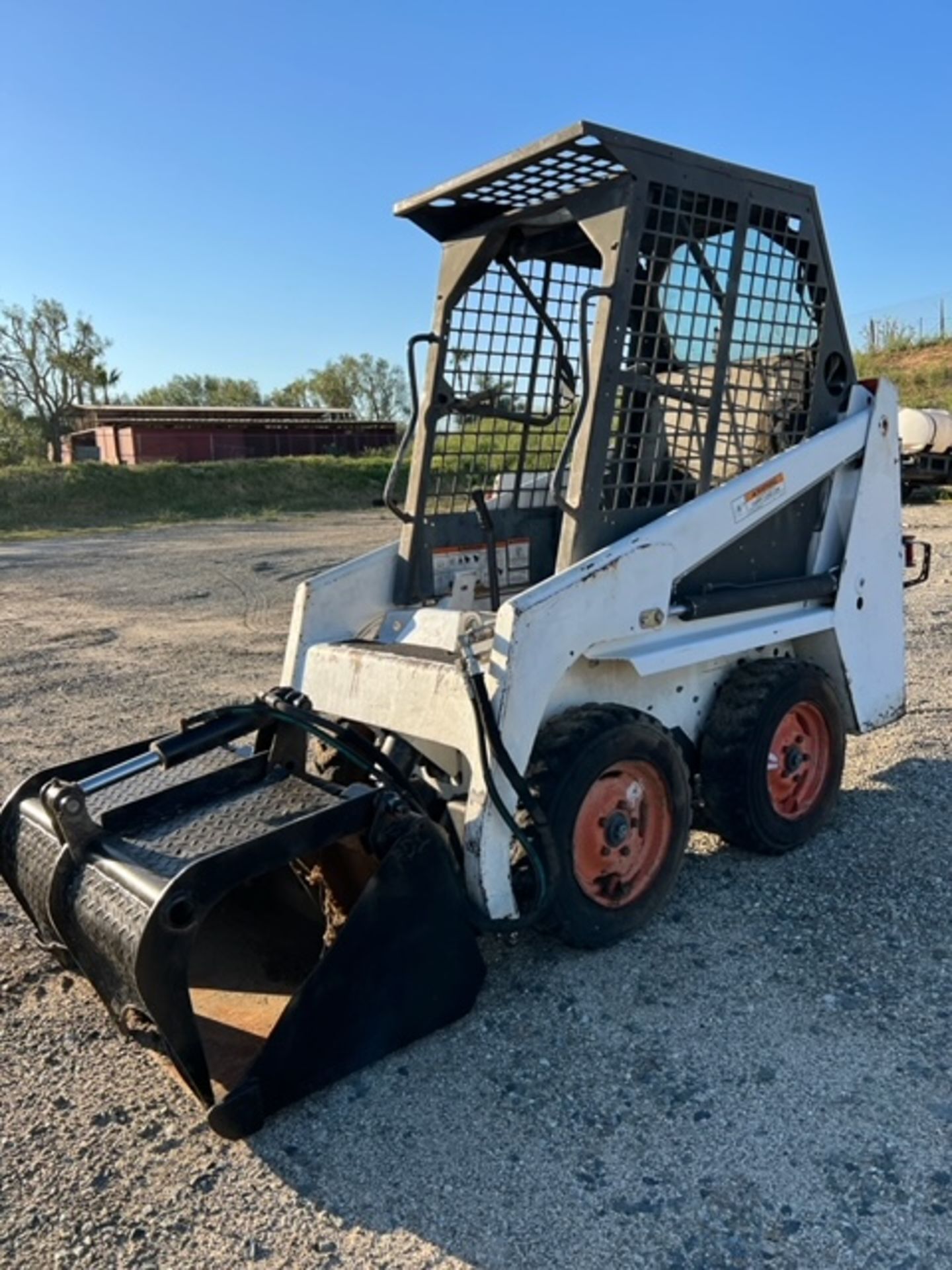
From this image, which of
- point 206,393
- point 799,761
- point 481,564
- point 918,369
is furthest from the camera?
point 206,393

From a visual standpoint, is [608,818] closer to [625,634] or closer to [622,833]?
[622,833]

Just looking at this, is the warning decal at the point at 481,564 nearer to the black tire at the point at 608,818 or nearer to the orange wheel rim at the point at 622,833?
the black tire at the point at 608,818

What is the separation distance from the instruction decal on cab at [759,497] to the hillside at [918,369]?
25611 millimetres

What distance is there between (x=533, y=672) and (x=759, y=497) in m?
1.27

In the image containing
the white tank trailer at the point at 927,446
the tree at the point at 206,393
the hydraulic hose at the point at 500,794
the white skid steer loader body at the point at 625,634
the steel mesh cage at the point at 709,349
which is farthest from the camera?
the tree at the point at 206,393

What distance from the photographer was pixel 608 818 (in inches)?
131

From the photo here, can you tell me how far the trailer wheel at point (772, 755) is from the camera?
380 cm

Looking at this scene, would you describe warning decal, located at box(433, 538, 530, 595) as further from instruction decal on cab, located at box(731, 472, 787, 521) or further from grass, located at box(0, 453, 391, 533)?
grass, located at box(0, 453, 391, 533)

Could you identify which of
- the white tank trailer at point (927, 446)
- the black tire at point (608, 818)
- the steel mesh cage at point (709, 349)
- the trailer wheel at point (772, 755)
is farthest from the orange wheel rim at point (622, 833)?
the white tank trailer at point (927, 446)

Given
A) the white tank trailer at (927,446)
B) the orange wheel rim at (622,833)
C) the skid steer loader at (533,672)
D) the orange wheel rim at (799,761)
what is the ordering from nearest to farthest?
the skid steer loader at (533,672), the orange wheel rim at (622,833), the orange wheel rim at (799,761), the white tank trailer at (927,446)

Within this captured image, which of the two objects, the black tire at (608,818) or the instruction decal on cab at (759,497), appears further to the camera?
the instruction decal on cab at (759,497)

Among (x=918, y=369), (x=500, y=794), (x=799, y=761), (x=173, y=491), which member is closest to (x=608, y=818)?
(x=500, y=794)

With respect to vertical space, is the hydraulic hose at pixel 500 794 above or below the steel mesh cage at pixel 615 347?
below

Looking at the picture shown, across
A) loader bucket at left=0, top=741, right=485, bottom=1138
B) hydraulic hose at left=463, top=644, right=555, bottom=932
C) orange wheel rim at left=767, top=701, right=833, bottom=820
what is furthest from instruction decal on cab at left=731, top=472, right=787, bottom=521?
loader bucket at left=0, top=741, right=485, bottom=1138
